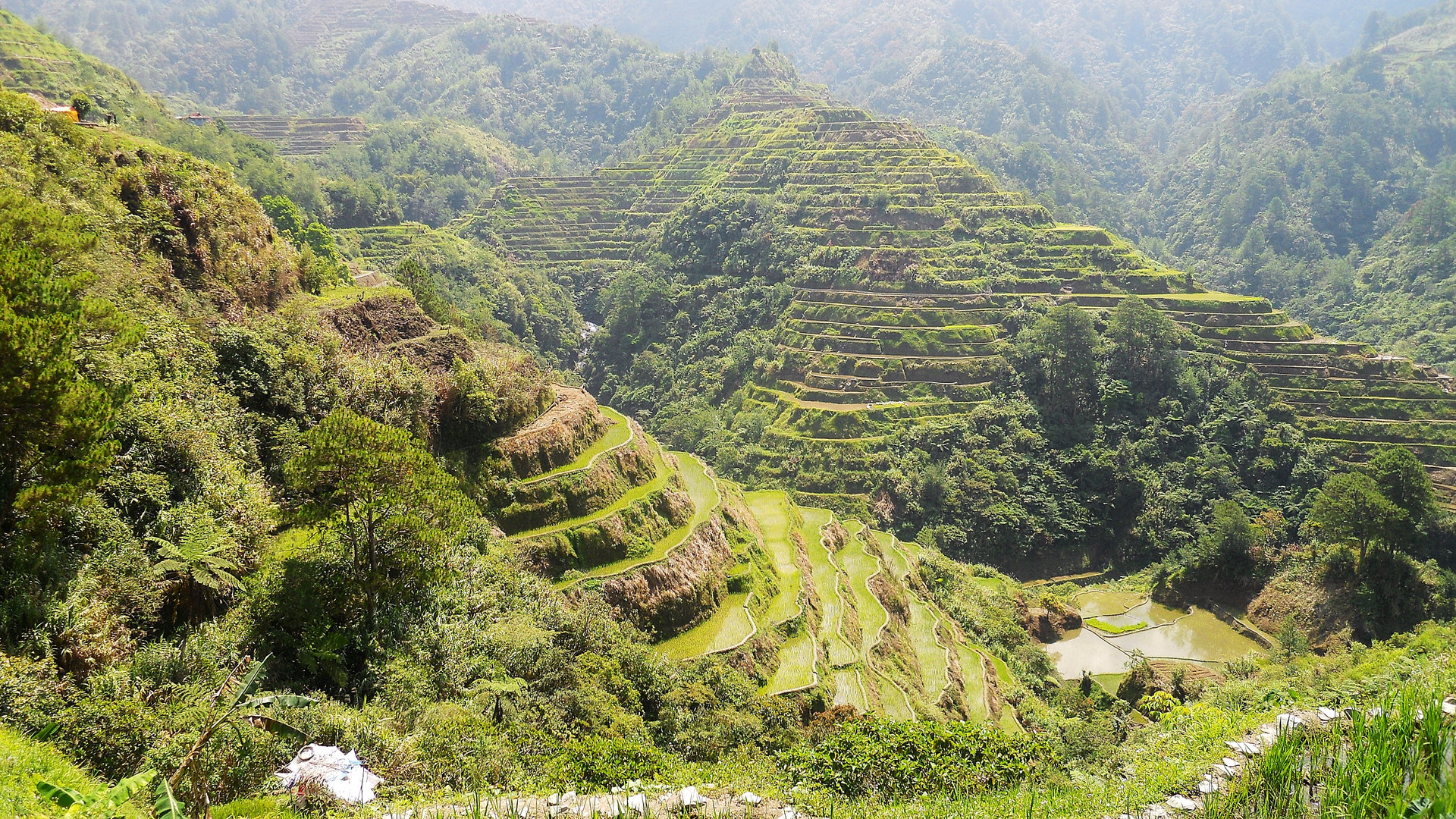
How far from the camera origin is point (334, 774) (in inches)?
437

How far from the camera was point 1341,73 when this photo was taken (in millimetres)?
146000

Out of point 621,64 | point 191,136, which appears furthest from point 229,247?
point 621,64

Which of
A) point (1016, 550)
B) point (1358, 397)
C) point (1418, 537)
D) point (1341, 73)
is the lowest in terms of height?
point (1016, 550)

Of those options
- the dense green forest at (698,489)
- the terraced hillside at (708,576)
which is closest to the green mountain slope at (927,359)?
the dense green forest at (698,489)

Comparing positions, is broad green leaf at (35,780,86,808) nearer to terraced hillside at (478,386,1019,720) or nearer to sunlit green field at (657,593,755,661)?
terraced hillside at (478,386,1019,720)

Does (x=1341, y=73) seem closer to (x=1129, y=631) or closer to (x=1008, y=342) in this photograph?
(x=1008, y=342)

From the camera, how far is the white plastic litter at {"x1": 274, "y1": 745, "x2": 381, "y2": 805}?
10844 millimetres

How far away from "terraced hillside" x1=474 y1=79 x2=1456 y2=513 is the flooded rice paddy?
1524 cm

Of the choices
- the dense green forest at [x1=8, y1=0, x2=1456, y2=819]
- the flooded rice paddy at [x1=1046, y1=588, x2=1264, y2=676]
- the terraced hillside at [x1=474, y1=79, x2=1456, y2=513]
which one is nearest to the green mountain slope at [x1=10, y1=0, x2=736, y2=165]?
the dense green forest at [x1=8, y1=0, x2=1456, y2=819]

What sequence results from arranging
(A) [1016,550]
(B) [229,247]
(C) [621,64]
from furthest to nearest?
1. (C) [621,64]
2. (A) [1016,550]
3. (B) [229,247]

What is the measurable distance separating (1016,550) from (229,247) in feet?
150

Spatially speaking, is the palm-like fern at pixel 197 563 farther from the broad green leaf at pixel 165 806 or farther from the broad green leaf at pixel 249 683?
the broad green leaf at pixel 165 806

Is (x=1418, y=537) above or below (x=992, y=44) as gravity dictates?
below

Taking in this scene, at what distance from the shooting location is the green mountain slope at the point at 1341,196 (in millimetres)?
92125
